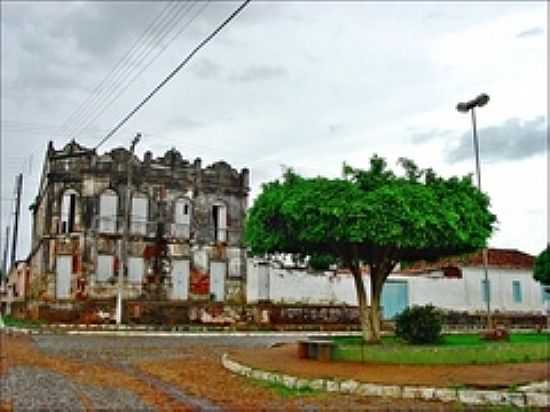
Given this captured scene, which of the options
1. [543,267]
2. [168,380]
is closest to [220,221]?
[543,267]

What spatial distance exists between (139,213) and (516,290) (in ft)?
77.5

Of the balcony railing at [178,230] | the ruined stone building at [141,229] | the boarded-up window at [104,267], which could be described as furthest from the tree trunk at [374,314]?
the balcony railing at [178,230]

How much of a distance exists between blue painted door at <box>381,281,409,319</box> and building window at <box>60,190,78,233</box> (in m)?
18.3

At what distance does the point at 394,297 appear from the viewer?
38156mm

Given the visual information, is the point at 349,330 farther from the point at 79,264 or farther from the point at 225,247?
the point at 79,264

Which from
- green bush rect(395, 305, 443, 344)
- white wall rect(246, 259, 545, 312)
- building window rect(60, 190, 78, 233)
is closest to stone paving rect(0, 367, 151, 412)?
green bush rect(395, 305, 443, 344)

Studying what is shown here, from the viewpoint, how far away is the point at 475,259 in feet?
131

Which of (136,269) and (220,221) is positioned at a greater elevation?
(220,221)

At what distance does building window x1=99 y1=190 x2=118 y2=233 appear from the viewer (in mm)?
36250

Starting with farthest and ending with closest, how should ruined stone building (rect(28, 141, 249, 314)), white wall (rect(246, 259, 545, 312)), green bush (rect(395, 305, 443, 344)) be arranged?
white wall (rect(246, 259, 545, 312))
ruined stone building (rect(28, 141, 249, 314))
green bush (rect(395, 305, 443, 344))

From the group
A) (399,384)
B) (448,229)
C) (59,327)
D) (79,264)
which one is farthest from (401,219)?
(79,264)

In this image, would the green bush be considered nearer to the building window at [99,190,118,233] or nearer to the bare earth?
the bare earth

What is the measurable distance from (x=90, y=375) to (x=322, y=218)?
19.8 ft

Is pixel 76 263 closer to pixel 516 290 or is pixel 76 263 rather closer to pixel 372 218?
Result: pixel 372 218
